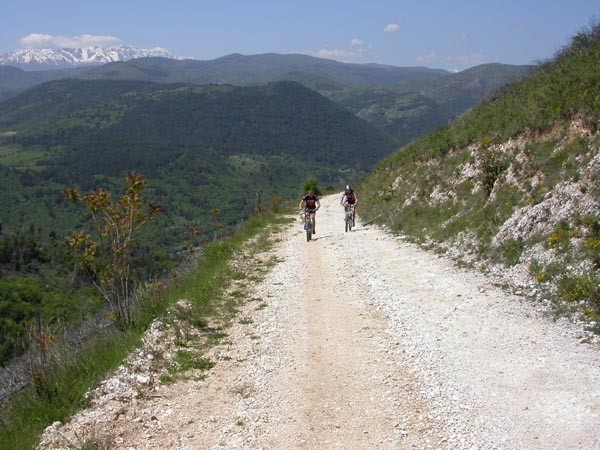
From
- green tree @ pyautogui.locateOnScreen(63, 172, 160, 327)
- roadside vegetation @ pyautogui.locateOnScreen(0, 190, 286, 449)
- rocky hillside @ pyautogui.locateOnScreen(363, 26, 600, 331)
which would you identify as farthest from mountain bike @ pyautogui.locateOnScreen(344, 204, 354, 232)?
green tree @ pyautogui.locateOnScreen(63, 172, 160, 327)

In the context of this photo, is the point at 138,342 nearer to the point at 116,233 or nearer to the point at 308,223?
the point at 116,233

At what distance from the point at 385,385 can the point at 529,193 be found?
353 inches

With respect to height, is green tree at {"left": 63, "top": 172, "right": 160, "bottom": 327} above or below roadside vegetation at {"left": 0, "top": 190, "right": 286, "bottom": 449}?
above

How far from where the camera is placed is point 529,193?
13.8 m

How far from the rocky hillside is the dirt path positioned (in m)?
1.09

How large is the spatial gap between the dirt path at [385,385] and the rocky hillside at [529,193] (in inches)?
42.8

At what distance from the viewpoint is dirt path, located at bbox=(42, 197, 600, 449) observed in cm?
573

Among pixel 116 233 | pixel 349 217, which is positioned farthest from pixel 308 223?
pixel 116 233

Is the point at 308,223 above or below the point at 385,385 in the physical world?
above

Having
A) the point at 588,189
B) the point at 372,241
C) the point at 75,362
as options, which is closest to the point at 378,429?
the point at 75,362

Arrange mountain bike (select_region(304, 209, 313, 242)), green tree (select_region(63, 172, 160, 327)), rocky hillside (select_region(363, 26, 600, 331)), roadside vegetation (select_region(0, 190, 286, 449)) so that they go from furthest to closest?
1. mountain bike (select_region(304, 209, 313, 242))
2. rocky hillside (select_region(363, 26, 600, 331))
3. green tree (select_region(63, 172, 160, 327))
4. roadside vegetation (select_region(0, 190, 286, 449))

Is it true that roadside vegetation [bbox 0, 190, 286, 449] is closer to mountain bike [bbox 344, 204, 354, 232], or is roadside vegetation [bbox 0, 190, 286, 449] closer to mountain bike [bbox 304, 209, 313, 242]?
mountain bike [bbox 304, 209, 313, 242]

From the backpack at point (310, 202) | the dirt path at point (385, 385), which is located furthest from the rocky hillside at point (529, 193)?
the backpack at point (310, 202)

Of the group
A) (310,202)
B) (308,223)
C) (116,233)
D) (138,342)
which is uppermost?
(116,233)
